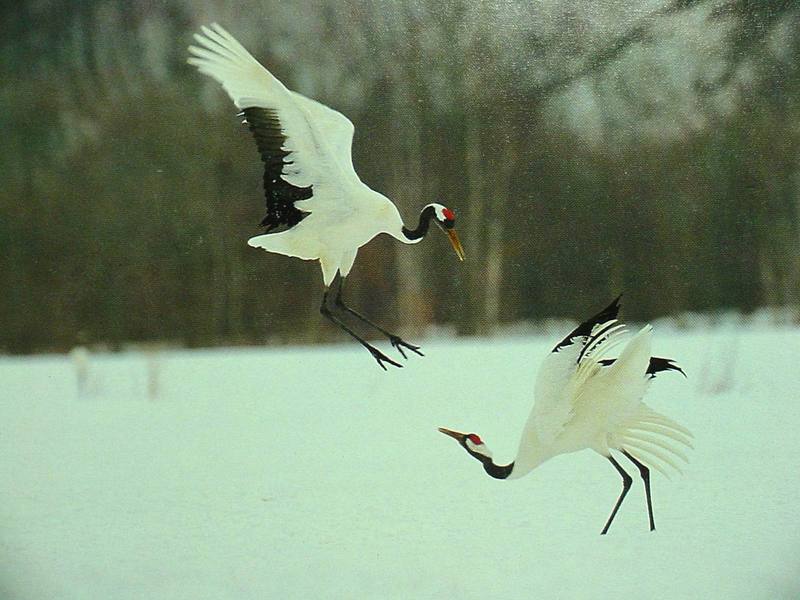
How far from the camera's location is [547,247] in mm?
1672

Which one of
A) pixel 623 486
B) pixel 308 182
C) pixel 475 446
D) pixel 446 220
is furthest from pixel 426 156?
pixel 623 486

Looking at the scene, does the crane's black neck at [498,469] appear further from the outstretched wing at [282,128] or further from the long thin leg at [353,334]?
the outstretched wing at [282,128]

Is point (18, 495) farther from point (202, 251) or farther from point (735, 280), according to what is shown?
point (735, 280)

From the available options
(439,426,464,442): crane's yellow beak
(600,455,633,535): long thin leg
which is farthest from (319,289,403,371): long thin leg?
(600,455,633,535): long thin leg

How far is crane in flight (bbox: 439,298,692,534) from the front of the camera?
1.63m

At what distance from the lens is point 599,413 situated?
163cm

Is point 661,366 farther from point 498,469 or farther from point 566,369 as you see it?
point 498,469

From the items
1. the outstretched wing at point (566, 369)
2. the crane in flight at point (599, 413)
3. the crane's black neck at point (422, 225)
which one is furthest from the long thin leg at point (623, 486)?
the crane's black neck at point (422, 225)

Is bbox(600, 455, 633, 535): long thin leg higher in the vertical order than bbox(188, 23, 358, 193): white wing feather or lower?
lower

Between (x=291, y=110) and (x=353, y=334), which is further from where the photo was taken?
(x=353, y=334)

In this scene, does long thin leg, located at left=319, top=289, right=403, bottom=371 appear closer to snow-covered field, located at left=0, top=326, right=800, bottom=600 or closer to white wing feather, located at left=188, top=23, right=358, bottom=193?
snow-covered field, located at left=0, top=326, right=800, bottom=600

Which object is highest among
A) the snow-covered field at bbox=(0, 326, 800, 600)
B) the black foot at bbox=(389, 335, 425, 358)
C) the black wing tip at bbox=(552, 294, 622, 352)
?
the black wing tip at bbox=(552, 294, 622, 352)

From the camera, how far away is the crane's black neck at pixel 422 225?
1.66 m

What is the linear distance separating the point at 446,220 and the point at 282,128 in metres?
0.36
